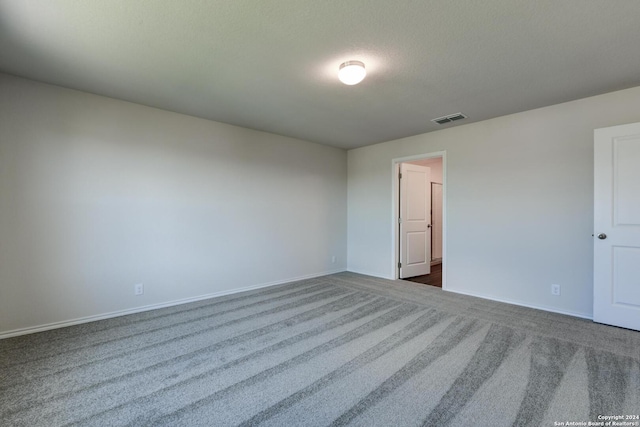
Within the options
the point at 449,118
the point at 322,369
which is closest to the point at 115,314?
the point at 322,369

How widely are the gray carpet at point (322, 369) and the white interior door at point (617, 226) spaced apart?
24 centimetres

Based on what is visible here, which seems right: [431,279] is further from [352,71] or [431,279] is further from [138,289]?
[138,289]

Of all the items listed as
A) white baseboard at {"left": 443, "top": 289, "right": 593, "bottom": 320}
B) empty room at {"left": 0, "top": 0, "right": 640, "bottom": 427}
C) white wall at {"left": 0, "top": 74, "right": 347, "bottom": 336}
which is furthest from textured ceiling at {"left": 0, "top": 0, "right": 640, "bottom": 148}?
white baseboard at {"left": 443, "top": 289, "right": 593, "bottom": 320}

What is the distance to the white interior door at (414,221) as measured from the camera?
17.1 feet

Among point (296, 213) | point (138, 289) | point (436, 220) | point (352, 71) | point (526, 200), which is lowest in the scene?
point (138, 289)

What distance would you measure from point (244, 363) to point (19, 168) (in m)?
2.78

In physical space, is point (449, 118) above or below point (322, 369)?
above

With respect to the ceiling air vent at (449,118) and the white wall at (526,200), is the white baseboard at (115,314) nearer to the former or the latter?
the white wall at (526,200)

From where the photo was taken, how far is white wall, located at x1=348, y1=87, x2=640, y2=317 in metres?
3.21

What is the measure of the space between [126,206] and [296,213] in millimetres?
2445

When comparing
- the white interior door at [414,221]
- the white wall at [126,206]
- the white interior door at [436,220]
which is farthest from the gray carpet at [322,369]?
the white interior door at [436,220]

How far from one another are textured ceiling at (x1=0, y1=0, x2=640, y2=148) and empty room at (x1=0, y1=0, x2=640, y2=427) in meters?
0.02

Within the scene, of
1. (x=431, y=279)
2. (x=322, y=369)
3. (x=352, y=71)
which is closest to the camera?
(x=322, y=369)

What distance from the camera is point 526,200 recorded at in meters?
3.63
